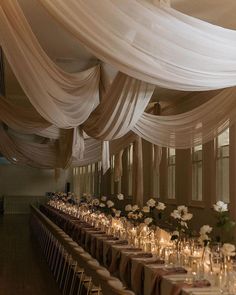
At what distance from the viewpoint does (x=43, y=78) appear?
4668 millimetres

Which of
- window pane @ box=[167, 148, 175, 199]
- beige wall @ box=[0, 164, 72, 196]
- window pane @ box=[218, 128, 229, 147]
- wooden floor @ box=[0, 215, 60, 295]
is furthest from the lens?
beige wall @ box=[0, 164, 72, 196]

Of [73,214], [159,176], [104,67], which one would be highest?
[104,67]

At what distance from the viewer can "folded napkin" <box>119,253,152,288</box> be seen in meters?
5.84

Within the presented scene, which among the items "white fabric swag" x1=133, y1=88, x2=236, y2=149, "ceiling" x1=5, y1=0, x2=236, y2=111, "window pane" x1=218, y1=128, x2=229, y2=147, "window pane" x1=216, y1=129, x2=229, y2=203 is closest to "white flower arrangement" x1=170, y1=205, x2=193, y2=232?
"white fabric swag" x1=133, y1=88, x2=236, y2=149

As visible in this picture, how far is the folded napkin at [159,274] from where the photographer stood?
4.76m

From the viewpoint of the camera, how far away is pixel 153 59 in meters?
3.61

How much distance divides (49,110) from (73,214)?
25.5ft

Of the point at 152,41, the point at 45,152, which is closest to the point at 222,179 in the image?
the point at 45,152

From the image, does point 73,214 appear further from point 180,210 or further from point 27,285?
point 180,210

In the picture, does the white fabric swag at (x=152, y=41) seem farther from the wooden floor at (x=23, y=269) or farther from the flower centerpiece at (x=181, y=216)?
the wooden floor at (x=23, y=269)

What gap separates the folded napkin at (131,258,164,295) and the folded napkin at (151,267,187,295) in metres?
0.34

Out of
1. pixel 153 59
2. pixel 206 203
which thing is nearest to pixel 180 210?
pixel 153 59

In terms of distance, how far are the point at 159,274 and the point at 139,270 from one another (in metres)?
0.63

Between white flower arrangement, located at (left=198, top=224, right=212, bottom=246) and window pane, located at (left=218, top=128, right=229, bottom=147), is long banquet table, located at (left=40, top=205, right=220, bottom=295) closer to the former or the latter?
white flower arrangement, located at (left=198, top=224, right=212, bottom=246)
